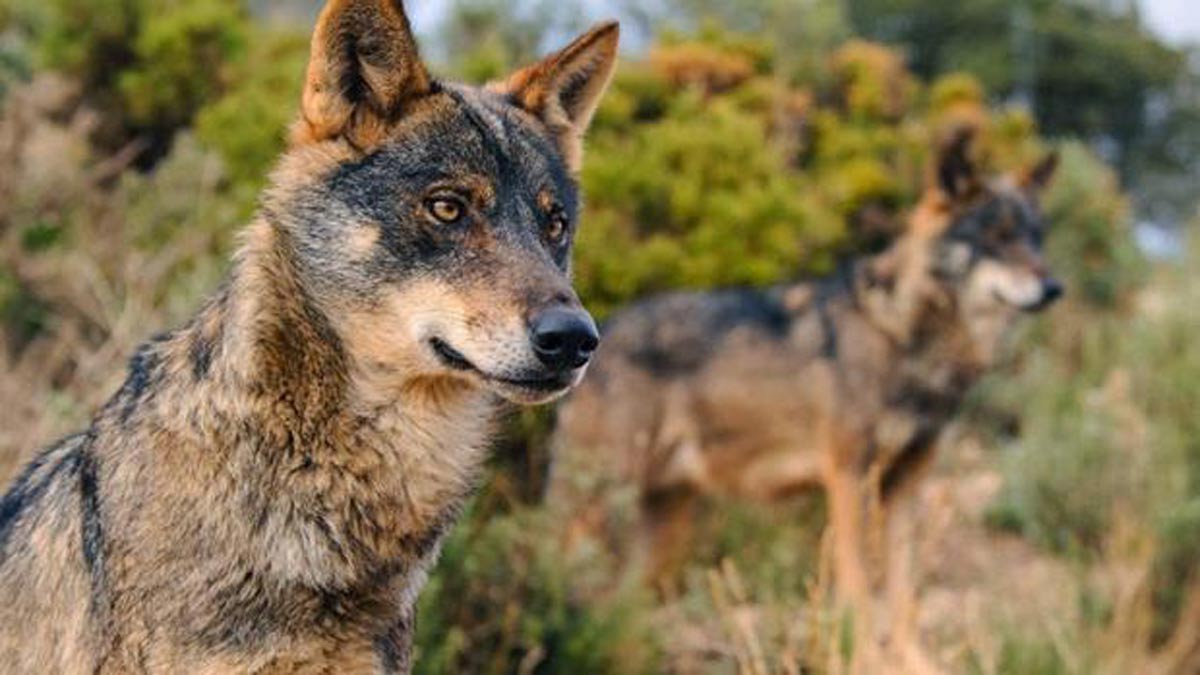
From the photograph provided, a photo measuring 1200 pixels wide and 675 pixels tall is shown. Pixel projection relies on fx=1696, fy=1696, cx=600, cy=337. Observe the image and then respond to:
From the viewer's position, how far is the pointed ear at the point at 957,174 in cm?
891

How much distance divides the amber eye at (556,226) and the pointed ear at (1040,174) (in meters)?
5.90

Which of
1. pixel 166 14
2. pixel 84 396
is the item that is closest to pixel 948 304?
pixel 84 396

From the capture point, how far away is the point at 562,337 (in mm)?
3322

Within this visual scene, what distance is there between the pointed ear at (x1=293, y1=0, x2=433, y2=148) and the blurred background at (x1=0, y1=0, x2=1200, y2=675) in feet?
6.50

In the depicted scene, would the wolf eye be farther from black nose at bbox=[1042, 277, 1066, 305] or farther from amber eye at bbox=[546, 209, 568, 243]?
black nose at bbox=[1042, 277, 1066, 305]

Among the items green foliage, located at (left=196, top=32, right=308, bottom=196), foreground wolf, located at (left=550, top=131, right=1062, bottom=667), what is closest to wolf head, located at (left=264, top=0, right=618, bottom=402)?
foreground wolf, located at (left=550, top=131, right=1062, bottom=667)

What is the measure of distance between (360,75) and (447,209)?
1.18 feet

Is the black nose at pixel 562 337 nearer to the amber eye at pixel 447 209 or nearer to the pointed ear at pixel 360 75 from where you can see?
the amber eye at pixel 447 209

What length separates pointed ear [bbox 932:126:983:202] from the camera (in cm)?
891

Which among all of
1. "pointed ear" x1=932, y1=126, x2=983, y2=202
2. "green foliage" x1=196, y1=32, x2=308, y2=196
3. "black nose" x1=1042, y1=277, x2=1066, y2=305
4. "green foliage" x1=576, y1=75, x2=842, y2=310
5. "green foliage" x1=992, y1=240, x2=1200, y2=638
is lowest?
"green foliage" x1=992, y1=240, x2=1200, y2=638

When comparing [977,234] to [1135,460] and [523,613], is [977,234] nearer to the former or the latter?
[1135,460]

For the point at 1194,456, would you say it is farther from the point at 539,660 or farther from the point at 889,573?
the point at 539,660

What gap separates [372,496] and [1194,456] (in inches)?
271

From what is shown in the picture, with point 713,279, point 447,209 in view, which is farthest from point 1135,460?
point 447,209
